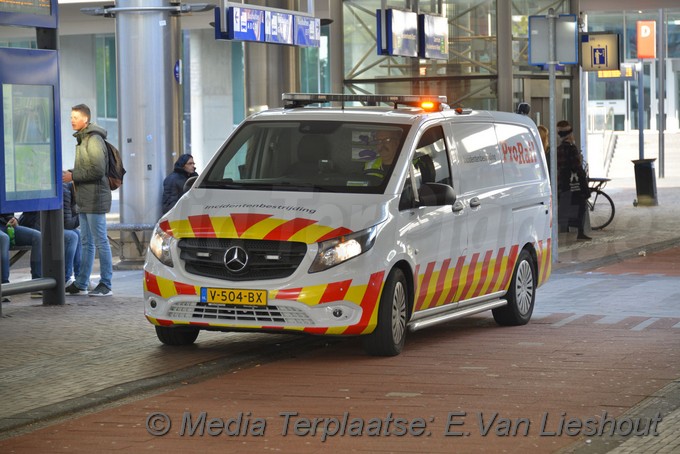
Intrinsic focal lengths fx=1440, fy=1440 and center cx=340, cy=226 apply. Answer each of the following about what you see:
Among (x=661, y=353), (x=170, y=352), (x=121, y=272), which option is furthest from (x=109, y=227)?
(x=661, y=353)

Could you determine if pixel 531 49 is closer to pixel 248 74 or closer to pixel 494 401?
pixel 248 74

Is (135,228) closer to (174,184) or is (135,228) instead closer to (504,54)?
(174,184)

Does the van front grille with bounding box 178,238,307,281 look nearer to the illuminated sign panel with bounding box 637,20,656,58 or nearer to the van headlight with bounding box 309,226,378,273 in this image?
the van headlight with bounding box 309,226,378,273

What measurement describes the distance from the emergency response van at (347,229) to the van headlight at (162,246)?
1 centimetres

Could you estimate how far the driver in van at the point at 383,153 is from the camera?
11.1m

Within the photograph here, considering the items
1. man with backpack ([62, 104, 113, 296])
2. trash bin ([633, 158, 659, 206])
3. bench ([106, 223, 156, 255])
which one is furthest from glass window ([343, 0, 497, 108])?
man with backpack ([62, 104, 113, 296])

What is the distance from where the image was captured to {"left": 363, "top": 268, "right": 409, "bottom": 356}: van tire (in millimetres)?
10492

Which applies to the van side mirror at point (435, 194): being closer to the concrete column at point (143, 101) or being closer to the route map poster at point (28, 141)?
the route map poster at point (28, 141)

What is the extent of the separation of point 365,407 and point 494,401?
82 cm

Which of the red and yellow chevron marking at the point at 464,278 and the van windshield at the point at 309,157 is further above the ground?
the van windshield at the point at 309,157

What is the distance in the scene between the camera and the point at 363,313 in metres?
10.3

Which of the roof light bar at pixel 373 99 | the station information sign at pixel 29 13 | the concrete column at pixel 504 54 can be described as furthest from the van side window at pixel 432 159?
the concrete column at pixel 504 54

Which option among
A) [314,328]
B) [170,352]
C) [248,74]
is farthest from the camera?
[248,74]

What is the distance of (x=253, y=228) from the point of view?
34.2ft
